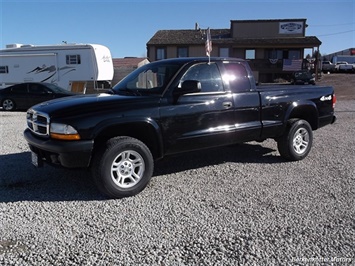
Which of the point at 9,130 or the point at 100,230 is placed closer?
the point at 100,230

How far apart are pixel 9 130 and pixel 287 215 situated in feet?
26.4

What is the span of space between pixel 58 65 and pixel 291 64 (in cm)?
2375

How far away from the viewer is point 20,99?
1488 cm

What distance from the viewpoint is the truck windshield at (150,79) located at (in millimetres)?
4945

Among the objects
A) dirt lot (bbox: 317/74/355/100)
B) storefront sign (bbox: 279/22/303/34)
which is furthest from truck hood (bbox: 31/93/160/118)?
storefront sign (bbox: 279/22/303/34)

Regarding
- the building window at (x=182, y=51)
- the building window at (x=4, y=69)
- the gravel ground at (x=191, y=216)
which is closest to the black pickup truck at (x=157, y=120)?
the gravel ground at (x=191, y=216)

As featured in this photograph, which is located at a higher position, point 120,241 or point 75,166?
point 75,166

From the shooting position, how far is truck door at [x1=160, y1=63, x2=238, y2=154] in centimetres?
470

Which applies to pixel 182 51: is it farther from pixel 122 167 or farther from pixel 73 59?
pixel 122 167

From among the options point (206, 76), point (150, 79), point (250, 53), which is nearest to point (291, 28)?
point (250, 53)

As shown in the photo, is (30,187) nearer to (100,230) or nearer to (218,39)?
(100,230)

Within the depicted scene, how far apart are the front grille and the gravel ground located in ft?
2.63

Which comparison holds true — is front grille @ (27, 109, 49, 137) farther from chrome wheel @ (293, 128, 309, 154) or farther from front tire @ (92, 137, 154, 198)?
chrome wheel @ (293, 128, 309, 154)

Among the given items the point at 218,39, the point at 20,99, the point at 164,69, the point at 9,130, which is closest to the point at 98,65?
the point at 20,99
